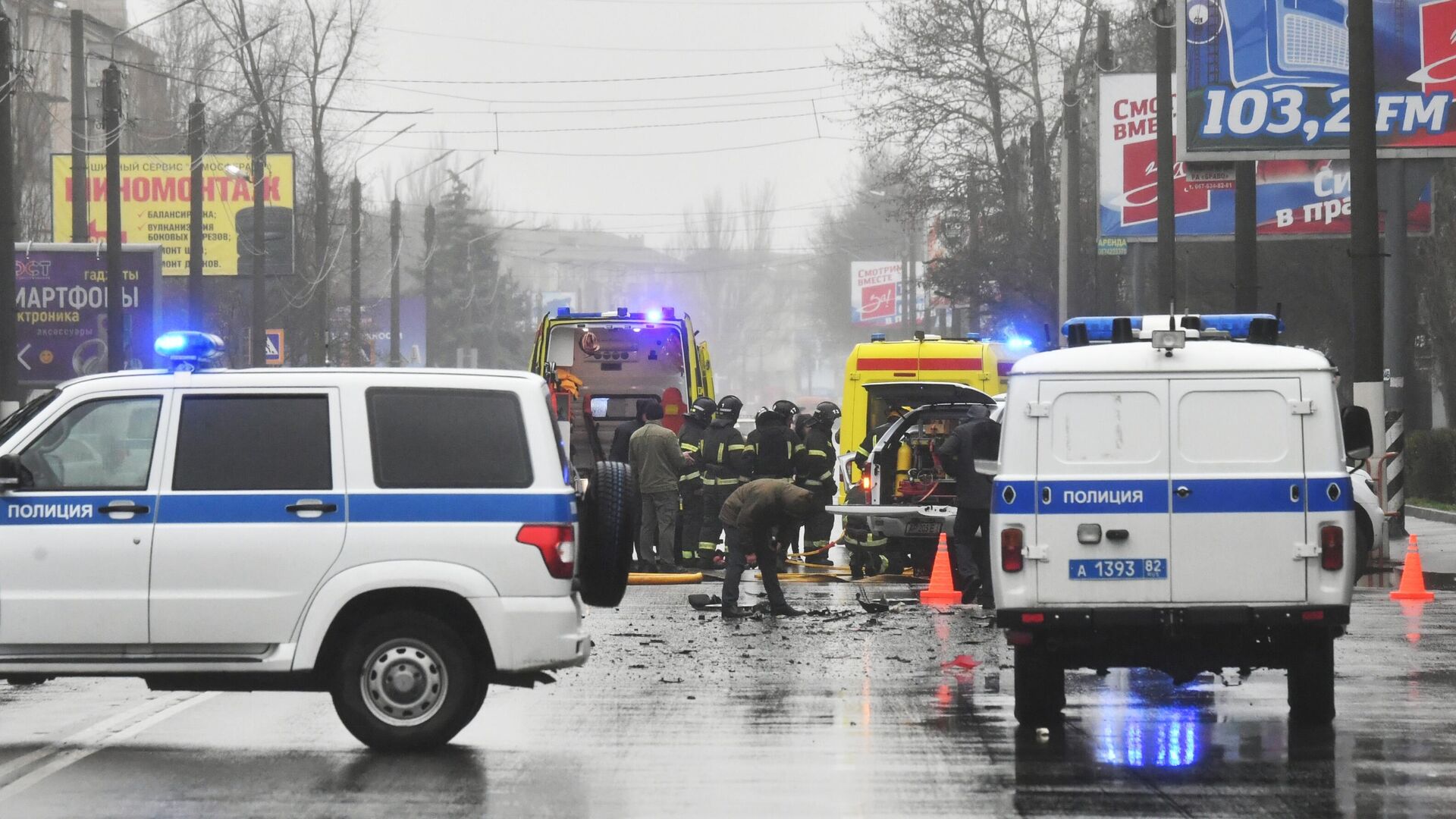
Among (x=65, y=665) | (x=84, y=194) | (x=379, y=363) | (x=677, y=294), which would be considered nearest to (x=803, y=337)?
(x=677, y=294)

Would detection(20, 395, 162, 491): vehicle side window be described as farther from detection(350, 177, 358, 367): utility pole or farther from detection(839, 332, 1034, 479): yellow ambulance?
detection(350, 177, 358, 367): utility pole

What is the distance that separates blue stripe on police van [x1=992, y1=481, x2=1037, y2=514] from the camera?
32.1 feet

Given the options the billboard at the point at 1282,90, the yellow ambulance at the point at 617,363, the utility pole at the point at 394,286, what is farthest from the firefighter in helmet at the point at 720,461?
the utility pole at the point at 394,286

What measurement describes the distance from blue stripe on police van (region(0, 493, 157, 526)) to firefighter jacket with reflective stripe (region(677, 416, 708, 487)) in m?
10.6

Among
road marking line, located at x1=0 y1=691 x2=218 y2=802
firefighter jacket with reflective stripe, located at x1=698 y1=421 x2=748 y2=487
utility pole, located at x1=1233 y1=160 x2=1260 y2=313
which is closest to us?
road marking line, located at x1=0 y1=691 x2=218 y2=802

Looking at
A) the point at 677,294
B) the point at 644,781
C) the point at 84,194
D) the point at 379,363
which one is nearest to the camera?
the point at 644,781

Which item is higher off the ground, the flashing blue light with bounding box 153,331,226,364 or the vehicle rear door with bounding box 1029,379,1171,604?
the flashing blue light with bounding box 153,331,226,364

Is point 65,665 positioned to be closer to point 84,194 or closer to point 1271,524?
point 1271,524

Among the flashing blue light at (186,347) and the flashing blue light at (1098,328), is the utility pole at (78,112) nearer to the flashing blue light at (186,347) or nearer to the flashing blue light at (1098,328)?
the flashing blue light at (186,347)

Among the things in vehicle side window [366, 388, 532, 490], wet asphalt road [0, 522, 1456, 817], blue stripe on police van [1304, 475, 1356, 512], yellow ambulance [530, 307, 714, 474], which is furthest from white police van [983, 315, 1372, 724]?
yellow ambulance [530, 307, 714, 474]

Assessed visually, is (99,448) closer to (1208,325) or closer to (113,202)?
(1208,325)

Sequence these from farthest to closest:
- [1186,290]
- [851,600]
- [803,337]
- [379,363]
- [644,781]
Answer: [803,337], [379,363], [1186,290], [851,600], [644,781]

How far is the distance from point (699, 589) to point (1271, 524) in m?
9.42

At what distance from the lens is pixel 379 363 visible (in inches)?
2702
